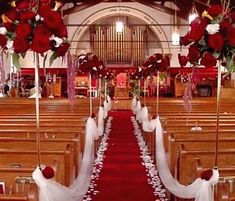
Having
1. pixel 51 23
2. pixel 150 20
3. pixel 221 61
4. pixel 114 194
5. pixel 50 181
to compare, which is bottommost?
pixel 114 194

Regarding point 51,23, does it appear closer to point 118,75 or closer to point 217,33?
point 217,33

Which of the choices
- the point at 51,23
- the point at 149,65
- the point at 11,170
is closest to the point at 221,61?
the point at 51,23

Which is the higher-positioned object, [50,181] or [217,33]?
[217,33]

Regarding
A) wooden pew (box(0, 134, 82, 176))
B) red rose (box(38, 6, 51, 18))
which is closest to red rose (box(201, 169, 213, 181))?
red rose (box(38, 6, 51, 18))

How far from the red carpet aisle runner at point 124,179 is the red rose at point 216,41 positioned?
8.13 feet

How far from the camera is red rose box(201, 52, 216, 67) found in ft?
11.6

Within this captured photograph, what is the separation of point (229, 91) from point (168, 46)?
5.54 m

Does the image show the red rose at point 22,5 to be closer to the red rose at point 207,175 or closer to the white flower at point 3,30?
the white flower at point 3,30

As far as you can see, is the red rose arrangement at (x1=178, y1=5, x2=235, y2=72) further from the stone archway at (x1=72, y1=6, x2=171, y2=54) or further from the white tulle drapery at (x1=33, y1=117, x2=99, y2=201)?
the stone archway at (x1=72, y1=6, x2=171, y2=54)

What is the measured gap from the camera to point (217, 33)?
11.4 feet

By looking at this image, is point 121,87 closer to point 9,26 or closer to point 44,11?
point 9,26

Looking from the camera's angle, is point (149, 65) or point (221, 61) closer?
point (221, 61)

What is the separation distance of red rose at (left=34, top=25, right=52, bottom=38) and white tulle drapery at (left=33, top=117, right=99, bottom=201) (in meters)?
1.02

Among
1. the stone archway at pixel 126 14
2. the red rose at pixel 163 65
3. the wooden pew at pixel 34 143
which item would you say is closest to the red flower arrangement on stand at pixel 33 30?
the wooden pew at pixel 34 143
